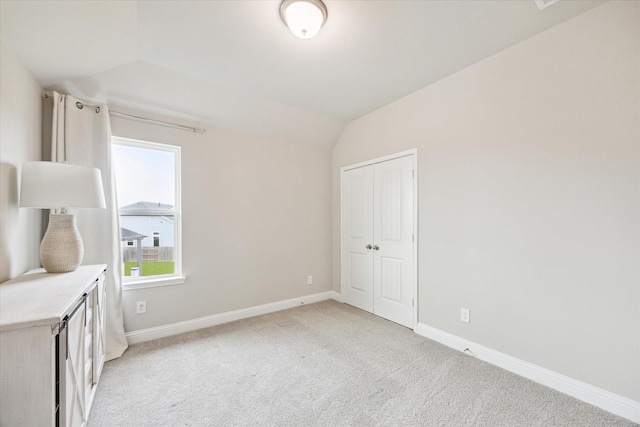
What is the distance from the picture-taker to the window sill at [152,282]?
2.60 metres

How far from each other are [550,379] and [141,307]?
11.7 feet

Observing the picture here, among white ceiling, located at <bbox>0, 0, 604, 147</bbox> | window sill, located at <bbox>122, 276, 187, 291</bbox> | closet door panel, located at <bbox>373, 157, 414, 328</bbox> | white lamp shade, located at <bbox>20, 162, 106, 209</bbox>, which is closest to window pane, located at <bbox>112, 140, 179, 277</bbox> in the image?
window sill, located at <bbox>122, 276, 187, 291</bbox>

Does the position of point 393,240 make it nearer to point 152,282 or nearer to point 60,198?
point 152,282

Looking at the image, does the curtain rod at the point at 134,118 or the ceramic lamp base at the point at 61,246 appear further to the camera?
the curtain rod at the point at 134,118

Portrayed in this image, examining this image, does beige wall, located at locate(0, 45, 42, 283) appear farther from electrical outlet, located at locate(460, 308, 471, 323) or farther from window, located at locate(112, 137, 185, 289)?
electrical outlet, located at locate(460, 308, 471, 323)

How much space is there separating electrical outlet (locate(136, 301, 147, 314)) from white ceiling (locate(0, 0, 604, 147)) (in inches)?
76.8

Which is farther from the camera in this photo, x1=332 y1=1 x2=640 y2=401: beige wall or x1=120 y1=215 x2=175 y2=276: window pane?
x1=120 y1=215 x2=175 y2=276: window pane

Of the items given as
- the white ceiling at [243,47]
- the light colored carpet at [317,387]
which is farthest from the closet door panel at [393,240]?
the white ceiling at [243,47]

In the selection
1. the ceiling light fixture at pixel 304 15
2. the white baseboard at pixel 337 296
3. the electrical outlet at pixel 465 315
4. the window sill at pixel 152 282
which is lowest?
the white baseboard at pixel 337 296

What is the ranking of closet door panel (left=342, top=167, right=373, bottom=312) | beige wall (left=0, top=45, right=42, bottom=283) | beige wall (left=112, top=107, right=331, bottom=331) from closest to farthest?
beige wall (left=0, top=45, right=42, bottom=283) < beige wall (left=112, top=107, right=331, bottom=331) < closet door panel (left=342, top=167, right=373, bottom=312)

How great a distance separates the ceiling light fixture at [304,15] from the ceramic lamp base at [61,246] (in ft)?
6.75

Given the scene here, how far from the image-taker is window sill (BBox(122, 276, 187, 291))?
2.60m

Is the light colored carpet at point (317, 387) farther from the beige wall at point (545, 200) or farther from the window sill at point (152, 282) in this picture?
the window sill at point (152, 282)

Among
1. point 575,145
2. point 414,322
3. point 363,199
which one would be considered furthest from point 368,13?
point 414,322
